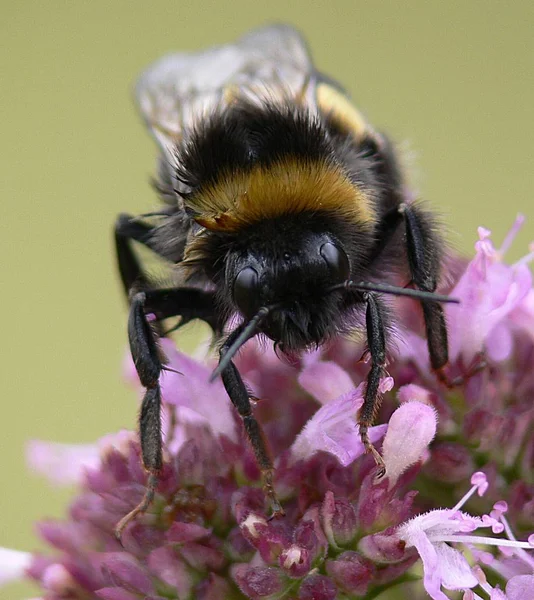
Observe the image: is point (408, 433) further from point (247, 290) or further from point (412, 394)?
point (247, 290)

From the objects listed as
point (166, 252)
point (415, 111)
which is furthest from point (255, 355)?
point (415, 111)

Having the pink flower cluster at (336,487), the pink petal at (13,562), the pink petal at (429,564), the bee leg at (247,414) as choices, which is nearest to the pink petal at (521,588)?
the pink flower cluster at (336,487)

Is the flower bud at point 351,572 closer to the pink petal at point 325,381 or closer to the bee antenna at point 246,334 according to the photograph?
the pink petal at point 325,381

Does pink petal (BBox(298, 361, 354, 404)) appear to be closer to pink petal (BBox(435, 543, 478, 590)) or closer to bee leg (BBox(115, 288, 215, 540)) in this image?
bee leg (BBox(115, 288, 215, 540))

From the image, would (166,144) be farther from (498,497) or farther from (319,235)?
(498,497)

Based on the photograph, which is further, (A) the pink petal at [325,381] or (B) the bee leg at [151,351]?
(A) the pink petal at [325,381]

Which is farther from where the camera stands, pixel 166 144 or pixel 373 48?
pixel 373 48
